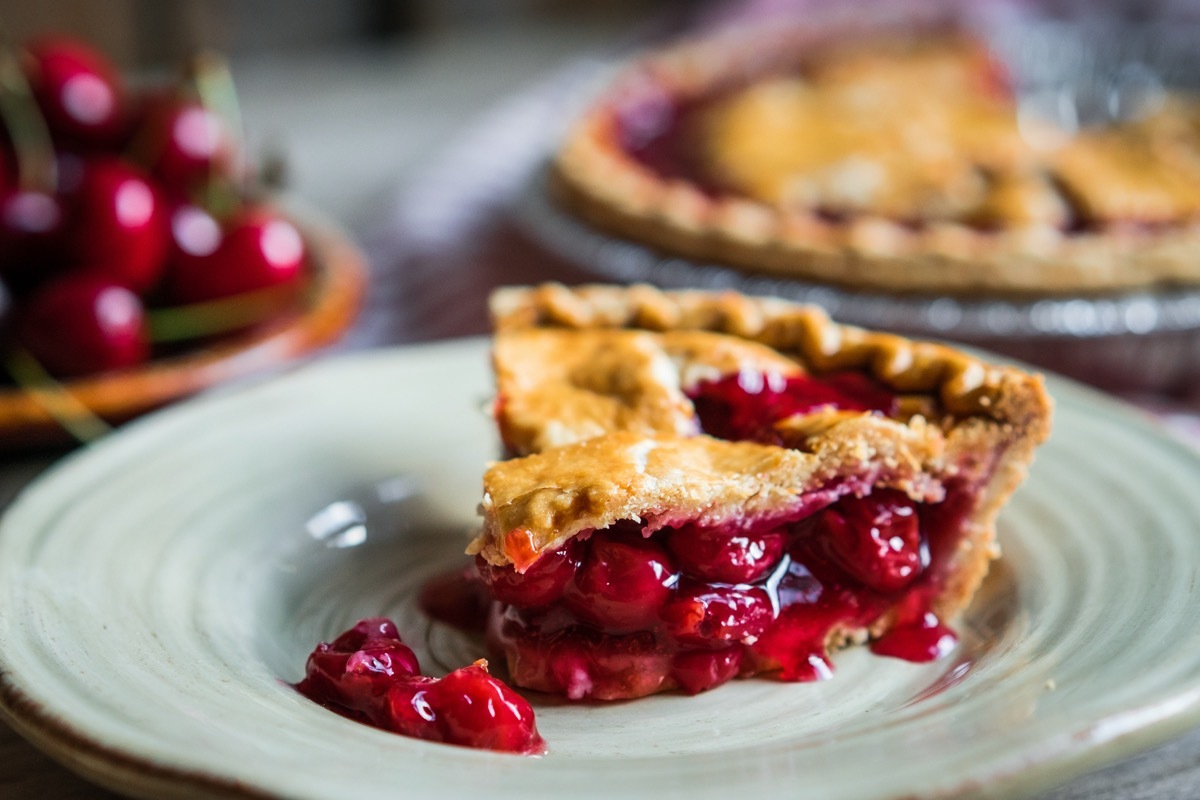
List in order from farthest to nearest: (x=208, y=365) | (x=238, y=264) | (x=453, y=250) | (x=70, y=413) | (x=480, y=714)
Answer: (x=453, y=250) < (x=238, y=264) < (x=208, y=365) < (x=70, y=413) < (x=480, y=714)

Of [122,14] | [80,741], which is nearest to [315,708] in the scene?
[80,741]

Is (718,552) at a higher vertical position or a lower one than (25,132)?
lower

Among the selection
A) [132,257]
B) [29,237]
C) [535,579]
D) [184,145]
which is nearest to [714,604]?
[535,579]

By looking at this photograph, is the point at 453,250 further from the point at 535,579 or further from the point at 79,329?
the point at 535,579

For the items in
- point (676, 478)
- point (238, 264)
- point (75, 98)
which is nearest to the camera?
point (676, 478)

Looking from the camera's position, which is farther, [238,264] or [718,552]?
[238,264]

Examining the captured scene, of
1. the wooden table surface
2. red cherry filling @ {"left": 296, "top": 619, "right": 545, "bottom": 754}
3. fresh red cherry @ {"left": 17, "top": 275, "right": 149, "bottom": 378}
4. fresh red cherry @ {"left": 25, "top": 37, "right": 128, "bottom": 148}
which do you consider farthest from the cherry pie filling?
fresh red cherry @ {"left": 25, "top": 37, "right": 128, "bottom": 148}

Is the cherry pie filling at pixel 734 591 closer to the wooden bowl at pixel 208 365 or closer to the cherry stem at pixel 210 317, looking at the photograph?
the wooden bowl at pixel 208 365

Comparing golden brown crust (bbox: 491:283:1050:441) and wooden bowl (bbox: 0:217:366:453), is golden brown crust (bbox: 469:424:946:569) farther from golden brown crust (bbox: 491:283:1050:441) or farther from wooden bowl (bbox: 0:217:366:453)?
wooden bowl (bbox: 0:217:366:453)
